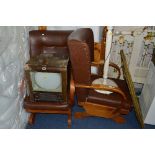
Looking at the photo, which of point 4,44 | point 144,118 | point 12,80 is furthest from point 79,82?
point 144,118

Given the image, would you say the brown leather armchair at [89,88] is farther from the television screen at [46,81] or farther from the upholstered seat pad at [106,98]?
the television screen at [46,81]

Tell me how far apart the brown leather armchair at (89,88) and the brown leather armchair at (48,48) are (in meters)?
0.21

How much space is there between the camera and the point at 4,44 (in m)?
1.49

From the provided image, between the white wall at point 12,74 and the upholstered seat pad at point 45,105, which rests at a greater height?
the white wall at point 12,74

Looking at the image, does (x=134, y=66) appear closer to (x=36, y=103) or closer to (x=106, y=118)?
(x=106, y=118)

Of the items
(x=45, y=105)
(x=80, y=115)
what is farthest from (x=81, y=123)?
(x=45, y=105)

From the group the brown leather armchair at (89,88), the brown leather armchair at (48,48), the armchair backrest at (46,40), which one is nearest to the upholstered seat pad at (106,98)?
the brown leather armchair at (89,88)

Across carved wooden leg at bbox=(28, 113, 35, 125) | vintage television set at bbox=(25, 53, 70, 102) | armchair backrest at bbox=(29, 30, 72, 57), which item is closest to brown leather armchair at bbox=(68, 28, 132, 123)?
vintage television set at bbox=(25, 53, 70, 102)

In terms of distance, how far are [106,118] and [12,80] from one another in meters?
1.32

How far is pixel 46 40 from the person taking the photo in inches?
79.0

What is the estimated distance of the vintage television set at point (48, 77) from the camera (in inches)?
68.2

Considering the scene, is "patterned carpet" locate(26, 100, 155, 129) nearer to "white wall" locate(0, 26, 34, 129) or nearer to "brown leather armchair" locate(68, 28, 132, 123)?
"brown leather armchair" locate(68, 28, 132, 123)

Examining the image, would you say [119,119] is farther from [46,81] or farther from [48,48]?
[48,48]

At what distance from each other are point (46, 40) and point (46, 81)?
49cm
